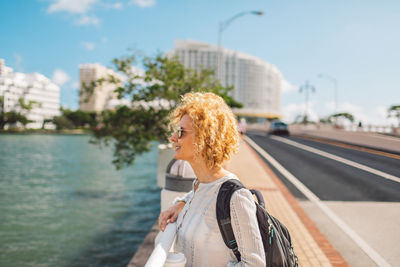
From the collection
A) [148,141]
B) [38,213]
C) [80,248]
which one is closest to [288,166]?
[148,141]

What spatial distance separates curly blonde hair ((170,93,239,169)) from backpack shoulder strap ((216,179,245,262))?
0.79 feet

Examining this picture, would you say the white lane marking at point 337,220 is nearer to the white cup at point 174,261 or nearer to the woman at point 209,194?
the woman at point 209,194

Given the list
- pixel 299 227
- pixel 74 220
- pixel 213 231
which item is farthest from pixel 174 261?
pixel 74 220

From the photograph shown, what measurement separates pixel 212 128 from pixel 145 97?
1139 cm

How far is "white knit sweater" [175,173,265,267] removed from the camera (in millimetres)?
1797

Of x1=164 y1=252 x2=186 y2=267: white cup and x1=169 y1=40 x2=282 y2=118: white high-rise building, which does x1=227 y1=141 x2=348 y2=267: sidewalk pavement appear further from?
x1=169 y1=40 x2=282 y2=118: white high-rise building

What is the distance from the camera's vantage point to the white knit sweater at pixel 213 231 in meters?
1.80

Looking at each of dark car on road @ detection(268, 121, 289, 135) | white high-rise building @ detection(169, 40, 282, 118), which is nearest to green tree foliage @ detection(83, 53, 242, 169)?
dark car on road @ detection(268, 121, 289, 135)

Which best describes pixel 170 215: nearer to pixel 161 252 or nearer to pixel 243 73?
pixel 161 252

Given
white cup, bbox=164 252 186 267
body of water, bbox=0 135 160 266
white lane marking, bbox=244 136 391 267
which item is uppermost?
white cup, bbox=164 252 186 267

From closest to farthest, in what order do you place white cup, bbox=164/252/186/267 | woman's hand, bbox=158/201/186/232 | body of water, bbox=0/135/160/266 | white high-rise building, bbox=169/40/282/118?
white cup, bbox=164/252/186/267
woman's hand, bbox=158/201/186/232
body of water, bbox=0/135/160/266
white high-rise building, bbox=169/40/282/118

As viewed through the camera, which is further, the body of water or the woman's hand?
the body of water

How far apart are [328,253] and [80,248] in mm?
11007

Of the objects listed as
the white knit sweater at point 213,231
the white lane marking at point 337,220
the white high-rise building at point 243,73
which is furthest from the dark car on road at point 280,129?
the white high-rise building at point 243,73
